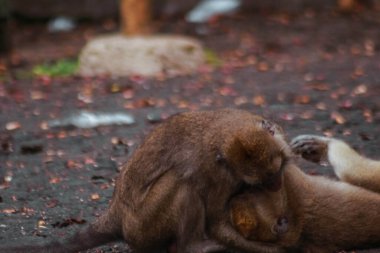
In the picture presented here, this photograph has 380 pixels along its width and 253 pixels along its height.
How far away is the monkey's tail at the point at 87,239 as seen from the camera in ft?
16.3

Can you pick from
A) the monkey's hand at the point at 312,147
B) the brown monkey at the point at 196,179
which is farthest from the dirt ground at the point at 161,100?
the monkey's hand at the point at 312,147

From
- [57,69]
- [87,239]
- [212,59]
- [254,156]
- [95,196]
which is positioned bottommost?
[212,59]

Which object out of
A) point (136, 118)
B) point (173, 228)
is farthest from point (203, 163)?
point (136, 118)

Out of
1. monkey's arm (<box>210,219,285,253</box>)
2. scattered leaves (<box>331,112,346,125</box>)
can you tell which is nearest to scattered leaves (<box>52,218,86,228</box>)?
monkey's arm (<box>210,219,285,253</box>)

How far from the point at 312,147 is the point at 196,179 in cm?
120

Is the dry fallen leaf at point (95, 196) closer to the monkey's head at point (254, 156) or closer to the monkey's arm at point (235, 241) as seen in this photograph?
the monkey's arm at point (235, 241)

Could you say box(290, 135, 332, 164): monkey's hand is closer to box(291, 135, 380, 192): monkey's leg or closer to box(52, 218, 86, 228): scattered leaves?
box(291, 135, 380, 192): monkey's leg

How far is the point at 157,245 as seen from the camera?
4836mm

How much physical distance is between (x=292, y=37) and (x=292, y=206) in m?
9.33

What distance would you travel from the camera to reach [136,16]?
11781 millimetres

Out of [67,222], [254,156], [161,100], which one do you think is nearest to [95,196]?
[67,222]

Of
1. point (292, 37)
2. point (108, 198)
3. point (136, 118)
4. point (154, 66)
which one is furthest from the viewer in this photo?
point (292, 37)

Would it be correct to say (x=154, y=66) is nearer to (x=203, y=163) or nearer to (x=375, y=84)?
(x=375, y=84)

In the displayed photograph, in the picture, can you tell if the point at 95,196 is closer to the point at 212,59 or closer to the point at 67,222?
the point at 67,222
